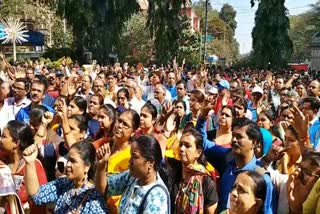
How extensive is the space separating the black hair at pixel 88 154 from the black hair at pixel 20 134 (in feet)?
2.22

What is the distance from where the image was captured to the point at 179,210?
11.4 ft

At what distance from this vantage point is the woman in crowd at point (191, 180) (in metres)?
3.44

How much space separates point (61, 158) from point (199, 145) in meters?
1.05

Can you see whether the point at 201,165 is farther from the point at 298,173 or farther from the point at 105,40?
the point at 105,40

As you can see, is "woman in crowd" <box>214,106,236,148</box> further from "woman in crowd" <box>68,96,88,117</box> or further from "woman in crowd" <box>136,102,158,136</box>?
"woman in crowd" <box>68,96,88,117</box>

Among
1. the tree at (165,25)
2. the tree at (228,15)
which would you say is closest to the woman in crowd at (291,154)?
the tree at (165,25)

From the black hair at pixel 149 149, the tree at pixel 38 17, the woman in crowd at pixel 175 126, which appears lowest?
the woman in crowd at pixel 175 126

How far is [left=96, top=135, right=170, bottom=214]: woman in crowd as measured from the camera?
9.37 feet

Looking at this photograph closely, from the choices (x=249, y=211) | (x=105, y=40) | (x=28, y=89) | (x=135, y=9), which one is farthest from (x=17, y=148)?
(x=135, y=9)

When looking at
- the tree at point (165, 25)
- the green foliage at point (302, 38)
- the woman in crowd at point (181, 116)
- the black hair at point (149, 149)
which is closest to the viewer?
the black hair at point (149, 149)

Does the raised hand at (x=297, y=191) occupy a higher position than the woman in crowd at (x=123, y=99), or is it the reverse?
the woman in crowd at (x=123, y=99)

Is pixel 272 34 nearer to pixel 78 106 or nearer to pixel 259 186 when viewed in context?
pixel 78 106

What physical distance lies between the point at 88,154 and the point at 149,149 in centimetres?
42

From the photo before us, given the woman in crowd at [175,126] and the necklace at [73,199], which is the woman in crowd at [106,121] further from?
the necklace at [73,199]
